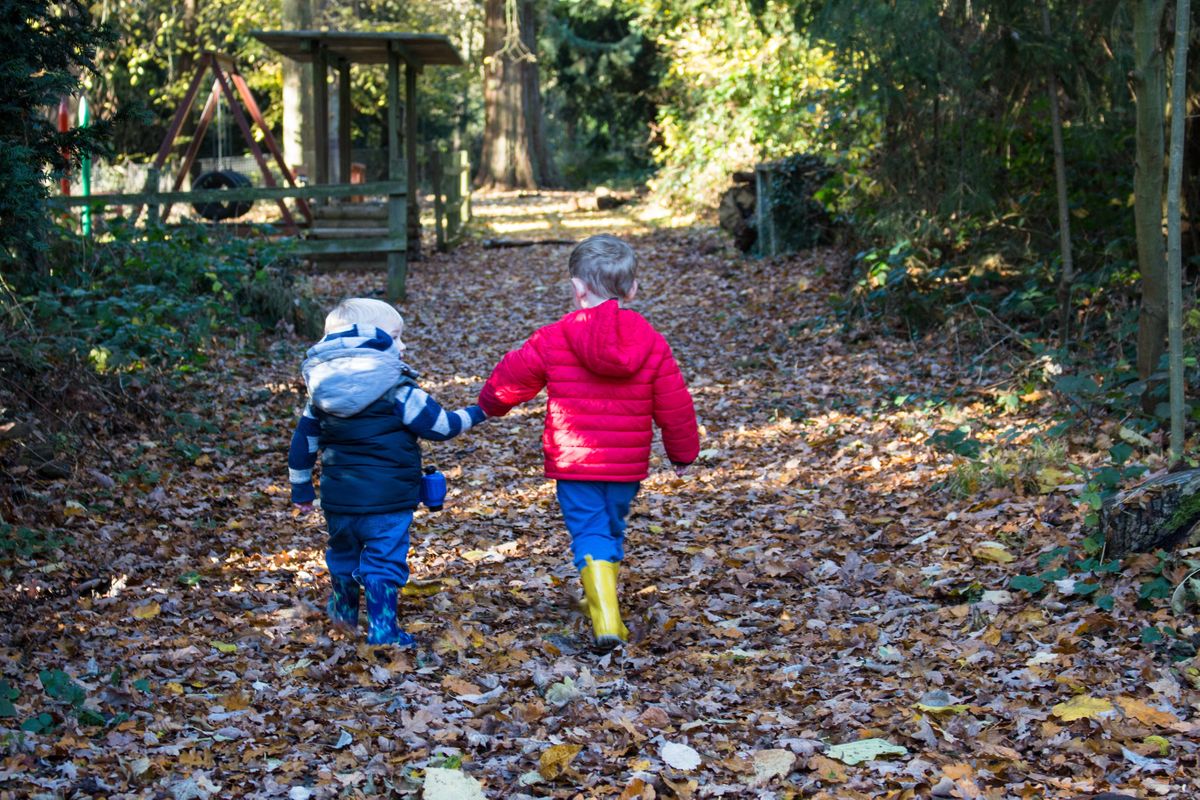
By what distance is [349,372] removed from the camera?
4.63 m

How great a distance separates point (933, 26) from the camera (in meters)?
9.32

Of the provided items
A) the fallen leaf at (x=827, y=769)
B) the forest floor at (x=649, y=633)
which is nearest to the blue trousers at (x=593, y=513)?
the forest floor at (x=649, y=633)

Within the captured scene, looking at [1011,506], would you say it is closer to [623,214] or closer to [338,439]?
[338,439]

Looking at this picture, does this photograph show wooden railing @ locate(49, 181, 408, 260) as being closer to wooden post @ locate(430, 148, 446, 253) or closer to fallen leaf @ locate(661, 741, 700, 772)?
wooden post @ locate(430, 148, 446, 253)

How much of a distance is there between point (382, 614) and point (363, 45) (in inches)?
532

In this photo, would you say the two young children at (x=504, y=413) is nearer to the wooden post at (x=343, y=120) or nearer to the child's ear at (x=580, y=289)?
the child's ear at (x=580, y=289)

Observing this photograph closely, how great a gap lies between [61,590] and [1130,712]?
4.41 meters

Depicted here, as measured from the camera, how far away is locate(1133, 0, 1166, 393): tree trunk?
649 cm

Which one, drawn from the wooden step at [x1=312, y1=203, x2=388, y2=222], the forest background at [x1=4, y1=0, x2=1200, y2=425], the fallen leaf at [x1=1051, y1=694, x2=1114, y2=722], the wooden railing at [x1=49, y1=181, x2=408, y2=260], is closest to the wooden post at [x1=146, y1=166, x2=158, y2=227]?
the wooden railing at [x1=49, y1=181, x2=408, y2=260]

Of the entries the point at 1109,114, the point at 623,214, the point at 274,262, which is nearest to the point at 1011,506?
the point at 1109,114

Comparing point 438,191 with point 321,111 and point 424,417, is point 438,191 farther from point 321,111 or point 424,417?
point 424,417

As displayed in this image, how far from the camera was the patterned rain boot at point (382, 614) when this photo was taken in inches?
189

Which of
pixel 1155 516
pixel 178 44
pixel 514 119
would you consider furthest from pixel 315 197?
pixel 514 119

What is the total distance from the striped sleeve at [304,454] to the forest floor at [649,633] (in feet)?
2.13
